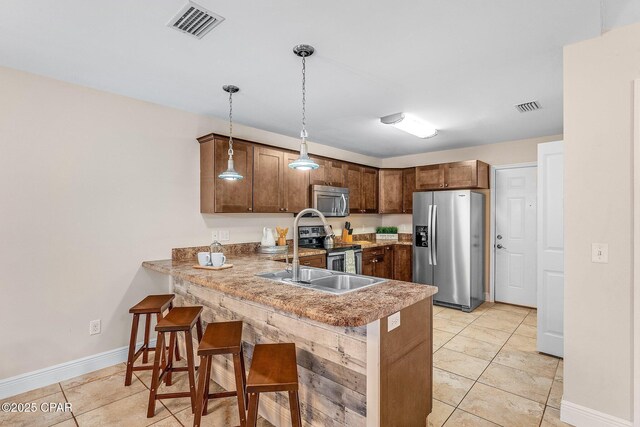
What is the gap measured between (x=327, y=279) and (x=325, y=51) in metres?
1.60

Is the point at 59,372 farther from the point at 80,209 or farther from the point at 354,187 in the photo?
the point at 354,187

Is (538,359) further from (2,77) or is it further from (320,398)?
(2,77)

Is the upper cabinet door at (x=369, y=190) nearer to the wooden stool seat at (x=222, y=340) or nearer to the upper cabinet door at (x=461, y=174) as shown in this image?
the upper cabinet door at (x=461, y=174)

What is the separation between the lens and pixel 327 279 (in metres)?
2.32

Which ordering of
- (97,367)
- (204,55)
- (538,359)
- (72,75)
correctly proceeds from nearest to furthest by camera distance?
(204,55), (72,75), (97,367), (538,359)

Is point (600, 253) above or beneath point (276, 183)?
beneath

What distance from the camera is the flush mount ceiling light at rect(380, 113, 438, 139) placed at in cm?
346

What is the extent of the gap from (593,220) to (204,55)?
2787 mm

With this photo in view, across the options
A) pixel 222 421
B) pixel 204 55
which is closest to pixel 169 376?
pixel 222 421

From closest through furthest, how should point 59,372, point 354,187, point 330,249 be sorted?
point 59,372 < point 330,249 < point 354,187

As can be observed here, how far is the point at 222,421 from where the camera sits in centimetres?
207

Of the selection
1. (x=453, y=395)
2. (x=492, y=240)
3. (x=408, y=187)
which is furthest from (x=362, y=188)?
(x=453, y=395)

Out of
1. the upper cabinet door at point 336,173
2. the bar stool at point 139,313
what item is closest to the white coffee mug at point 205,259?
the bar stool at point 139,313

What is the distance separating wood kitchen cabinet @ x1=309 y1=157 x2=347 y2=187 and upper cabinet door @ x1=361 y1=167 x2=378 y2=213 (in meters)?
0.55
